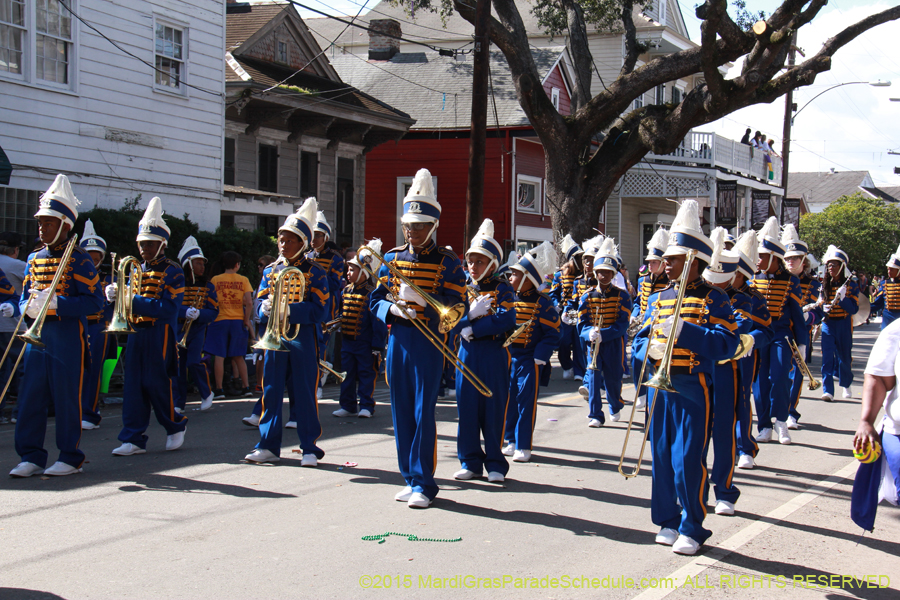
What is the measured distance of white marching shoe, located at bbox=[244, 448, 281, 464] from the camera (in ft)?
25.0

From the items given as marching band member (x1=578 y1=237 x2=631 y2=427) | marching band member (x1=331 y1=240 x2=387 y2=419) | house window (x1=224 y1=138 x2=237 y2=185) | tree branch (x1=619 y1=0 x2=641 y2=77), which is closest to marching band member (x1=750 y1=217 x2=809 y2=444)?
marching band member (x1=578 y1=237 x2=631 y2=427)

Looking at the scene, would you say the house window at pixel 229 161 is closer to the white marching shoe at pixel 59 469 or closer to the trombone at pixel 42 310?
the trombone at pixel 42 310

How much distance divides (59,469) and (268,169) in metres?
15.7

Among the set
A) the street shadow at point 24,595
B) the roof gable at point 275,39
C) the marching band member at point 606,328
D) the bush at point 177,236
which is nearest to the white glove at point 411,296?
the street shadow at point 24,595

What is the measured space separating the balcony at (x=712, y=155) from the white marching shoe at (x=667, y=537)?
26637 mm

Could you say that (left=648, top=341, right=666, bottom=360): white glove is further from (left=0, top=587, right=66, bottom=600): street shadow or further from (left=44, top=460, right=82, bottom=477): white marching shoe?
(left=44, top=460, right=82, bottom=477): white marching shoe

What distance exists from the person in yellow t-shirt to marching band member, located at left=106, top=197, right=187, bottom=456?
11.9 feet

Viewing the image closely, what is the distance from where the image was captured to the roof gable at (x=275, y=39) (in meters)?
21.4

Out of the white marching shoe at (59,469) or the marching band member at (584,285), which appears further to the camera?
the marching band member at (584,285)

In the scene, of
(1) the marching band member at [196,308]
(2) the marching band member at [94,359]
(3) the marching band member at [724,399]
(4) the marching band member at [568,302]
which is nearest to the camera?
(3) the marching band member at [724,399]

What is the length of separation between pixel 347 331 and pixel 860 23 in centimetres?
1411

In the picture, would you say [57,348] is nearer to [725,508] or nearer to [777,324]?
[725,508]

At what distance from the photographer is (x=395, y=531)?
5.71 metres

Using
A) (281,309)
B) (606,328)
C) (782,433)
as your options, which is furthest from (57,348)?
(782,433)
